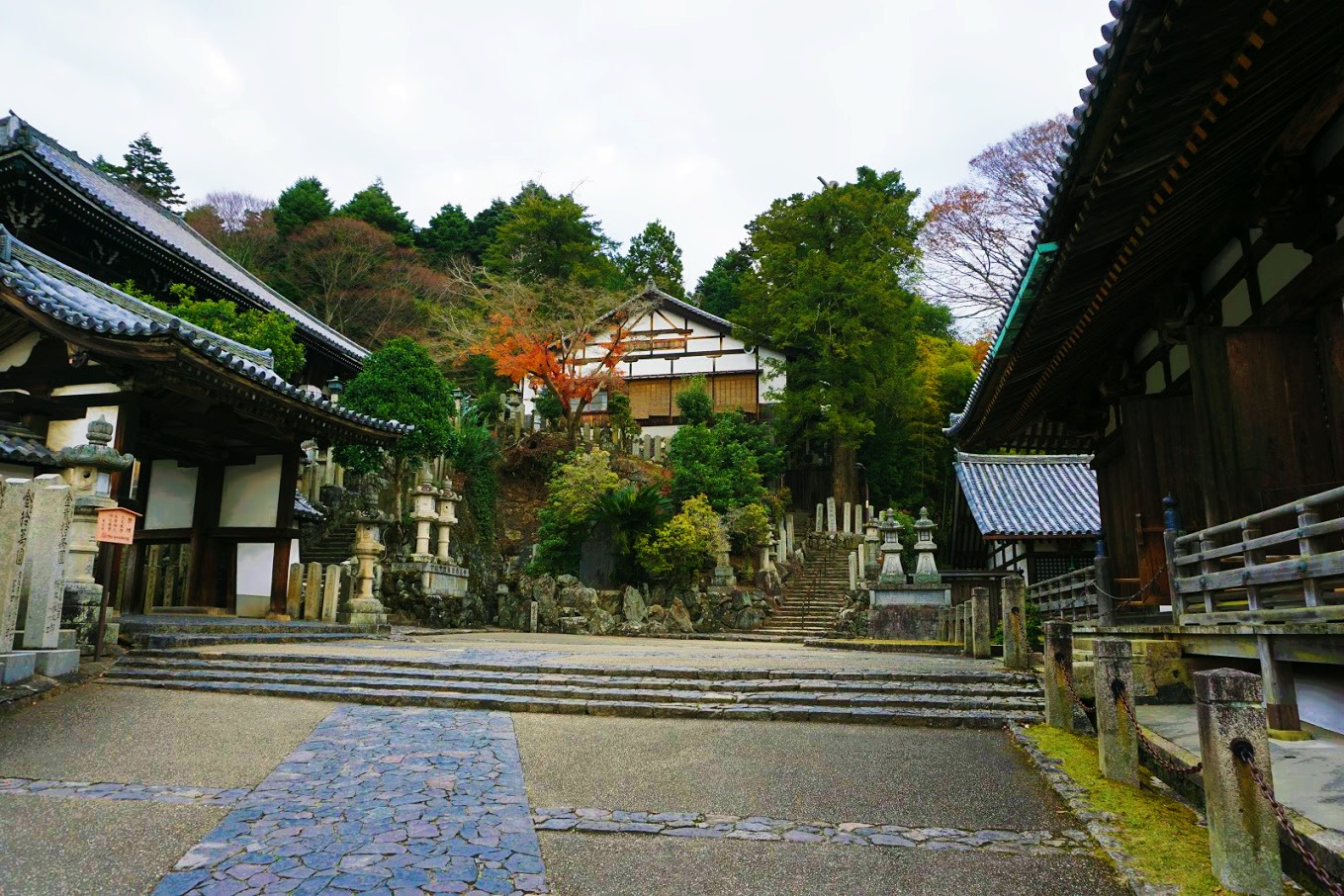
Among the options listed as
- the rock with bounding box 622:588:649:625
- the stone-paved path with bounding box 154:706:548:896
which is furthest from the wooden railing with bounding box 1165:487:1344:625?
the rock with bounding box 622:588:649:625

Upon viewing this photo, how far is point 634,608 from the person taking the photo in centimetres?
1972

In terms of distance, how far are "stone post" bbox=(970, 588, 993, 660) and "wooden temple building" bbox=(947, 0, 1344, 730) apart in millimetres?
2080

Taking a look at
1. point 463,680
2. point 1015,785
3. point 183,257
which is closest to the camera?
point 1015,785

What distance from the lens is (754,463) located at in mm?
24625

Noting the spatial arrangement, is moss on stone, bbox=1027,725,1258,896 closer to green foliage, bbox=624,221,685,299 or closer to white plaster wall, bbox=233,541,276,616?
white plaster wall, bbox=233,541,276,616

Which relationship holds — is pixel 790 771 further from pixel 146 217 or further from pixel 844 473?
pixel 146 217

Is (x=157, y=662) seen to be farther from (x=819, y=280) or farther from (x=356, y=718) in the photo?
(x=819, y=280)

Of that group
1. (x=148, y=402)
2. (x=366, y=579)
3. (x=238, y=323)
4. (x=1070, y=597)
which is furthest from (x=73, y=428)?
(x=1070, y=597)

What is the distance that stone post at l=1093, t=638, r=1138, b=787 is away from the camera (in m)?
5.13

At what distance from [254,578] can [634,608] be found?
8.36 metres

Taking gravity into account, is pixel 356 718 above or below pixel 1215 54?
below

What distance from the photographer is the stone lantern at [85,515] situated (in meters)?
9.24

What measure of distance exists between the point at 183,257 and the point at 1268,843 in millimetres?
22012

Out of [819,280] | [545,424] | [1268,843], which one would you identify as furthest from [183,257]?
[1268,843]
